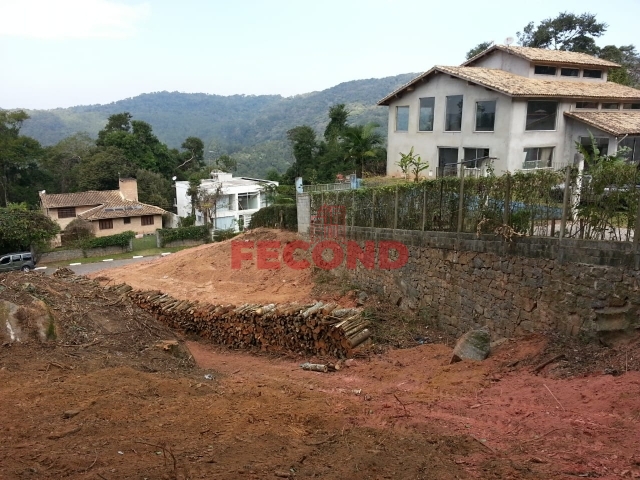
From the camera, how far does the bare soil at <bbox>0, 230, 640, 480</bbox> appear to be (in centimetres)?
408

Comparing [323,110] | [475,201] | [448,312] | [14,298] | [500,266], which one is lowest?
[448,312]

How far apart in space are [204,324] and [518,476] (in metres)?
Result: 10.2

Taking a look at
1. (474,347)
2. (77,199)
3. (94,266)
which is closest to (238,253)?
(474,347)

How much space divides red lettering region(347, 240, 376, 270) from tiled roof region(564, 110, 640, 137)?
14.0 meters

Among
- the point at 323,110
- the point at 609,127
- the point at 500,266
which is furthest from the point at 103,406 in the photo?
the point at 323,110

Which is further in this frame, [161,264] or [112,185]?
[112,185]

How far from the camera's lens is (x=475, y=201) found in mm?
9219

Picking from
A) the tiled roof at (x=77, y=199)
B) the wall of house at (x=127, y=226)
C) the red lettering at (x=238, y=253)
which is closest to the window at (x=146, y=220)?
the wall of house at (x=127, y=226)

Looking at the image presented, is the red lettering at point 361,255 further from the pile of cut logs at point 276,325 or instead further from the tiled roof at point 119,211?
the tiled roof at point 119,211

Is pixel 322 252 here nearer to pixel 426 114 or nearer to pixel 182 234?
pixel 426 114

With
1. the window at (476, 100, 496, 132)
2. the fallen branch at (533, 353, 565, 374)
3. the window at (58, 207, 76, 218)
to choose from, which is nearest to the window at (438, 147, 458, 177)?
the window at (476, 100, 496, 132)

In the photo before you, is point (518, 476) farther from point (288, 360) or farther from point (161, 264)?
point (161, 264)

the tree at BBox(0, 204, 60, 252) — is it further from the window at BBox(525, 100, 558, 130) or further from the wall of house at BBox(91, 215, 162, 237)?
the window at BBox(525, 100, 558, 130)

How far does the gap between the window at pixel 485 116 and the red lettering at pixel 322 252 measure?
11.0 meters
